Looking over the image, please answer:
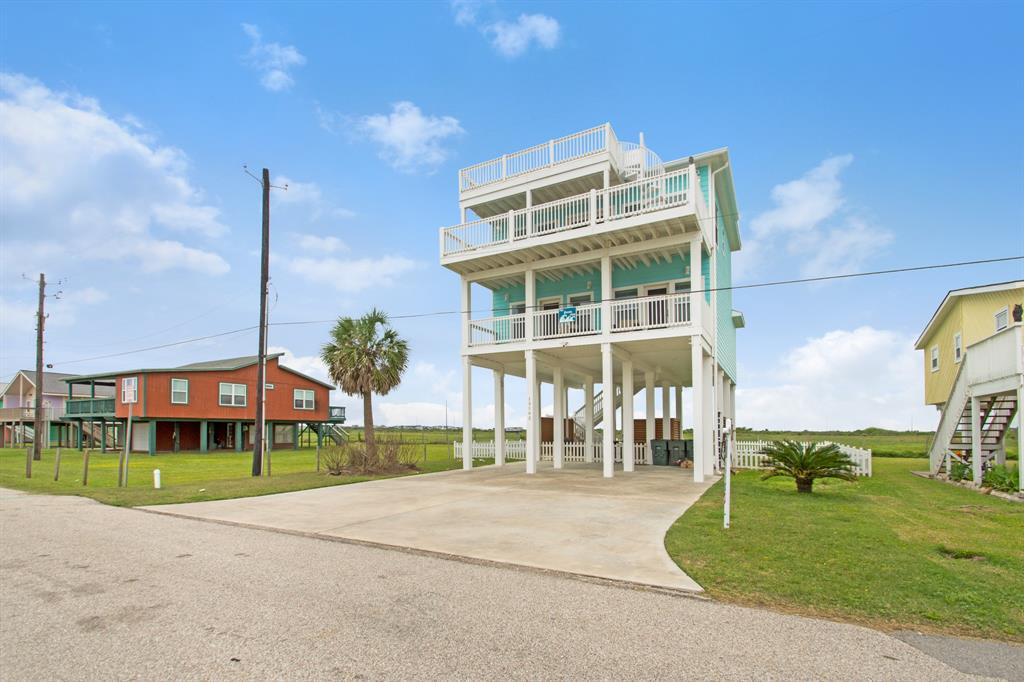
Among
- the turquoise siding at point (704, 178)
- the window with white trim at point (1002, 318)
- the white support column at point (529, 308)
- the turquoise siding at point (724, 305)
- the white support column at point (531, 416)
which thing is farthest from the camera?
the turquoise siding at point (724, 305)

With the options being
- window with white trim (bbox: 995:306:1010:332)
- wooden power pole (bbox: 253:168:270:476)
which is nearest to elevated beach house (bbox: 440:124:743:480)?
wooden power pole (bbox: 253:168:270:476)

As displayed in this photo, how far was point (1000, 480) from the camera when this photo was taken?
43.7 ft

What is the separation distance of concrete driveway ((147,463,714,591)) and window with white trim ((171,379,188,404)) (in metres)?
25.6

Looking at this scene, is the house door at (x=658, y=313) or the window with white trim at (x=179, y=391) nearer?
the house door at (x=658, y=313)

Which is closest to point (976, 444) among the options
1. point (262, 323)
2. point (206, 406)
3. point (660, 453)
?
point (660, 453)

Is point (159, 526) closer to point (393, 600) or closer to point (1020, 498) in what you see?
point (393, 600)

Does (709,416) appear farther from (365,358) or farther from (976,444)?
(365,358)

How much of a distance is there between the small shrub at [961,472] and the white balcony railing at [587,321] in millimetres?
8707

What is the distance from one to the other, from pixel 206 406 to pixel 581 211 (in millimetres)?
29704

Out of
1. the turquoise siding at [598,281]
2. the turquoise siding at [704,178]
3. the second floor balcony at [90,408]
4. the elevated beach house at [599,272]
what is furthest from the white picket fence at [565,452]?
the second floor balcony at [90,408]

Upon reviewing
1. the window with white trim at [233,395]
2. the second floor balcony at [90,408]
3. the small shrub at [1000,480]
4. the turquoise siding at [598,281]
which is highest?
the turquoise siding at [598,281]

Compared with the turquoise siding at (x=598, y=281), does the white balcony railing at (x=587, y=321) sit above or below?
below

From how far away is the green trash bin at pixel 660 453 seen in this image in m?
21.6

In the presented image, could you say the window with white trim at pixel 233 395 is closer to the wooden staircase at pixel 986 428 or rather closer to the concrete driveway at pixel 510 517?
the concrete driveway at pixel 510 517
